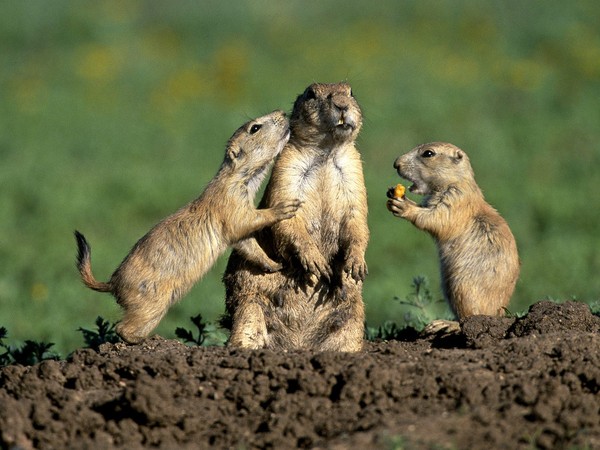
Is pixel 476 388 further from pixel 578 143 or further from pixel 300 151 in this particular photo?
pixel 578 143

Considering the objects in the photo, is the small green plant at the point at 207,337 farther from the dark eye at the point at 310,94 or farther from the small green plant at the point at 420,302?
the dark eye at the point at 310,94

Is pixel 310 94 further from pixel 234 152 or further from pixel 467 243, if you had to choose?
pixel 467 243

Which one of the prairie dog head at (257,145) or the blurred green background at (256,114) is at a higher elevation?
the blurred green background at (256,114)

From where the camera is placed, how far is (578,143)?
1644 cm

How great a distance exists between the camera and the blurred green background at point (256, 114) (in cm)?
1228

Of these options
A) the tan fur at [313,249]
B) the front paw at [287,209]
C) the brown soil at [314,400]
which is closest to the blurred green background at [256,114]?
the tan fur at [313,249]

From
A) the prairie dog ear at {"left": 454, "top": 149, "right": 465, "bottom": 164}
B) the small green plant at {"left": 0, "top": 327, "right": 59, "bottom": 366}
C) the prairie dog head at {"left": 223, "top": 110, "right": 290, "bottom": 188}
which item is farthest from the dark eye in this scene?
the small green plant at {"left": 0, "top": 327, "right": 59, "bottom": 366}

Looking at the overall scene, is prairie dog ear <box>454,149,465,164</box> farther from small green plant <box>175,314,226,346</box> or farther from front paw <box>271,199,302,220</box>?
small green plant <box>175,314,226,346</box>

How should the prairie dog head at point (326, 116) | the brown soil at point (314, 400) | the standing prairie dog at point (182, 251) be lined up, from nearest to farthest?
the brown soil at point (314, 400)
the standing prairie dog at point (182, 251)
the prairie dog head at point (326, 116)

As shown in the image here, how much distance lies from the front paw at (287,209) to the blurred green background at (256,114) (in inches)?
123

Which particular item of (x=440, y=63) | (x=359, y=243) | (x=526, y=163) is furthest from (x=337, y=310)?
(x=440, y=63)

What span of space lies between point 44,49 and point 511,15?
9.71 metres

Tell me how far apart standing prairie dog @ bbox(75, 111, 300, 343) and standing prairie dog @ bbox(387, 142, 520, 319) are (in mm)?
1148

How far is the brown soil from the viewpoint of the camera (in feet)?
15.3
